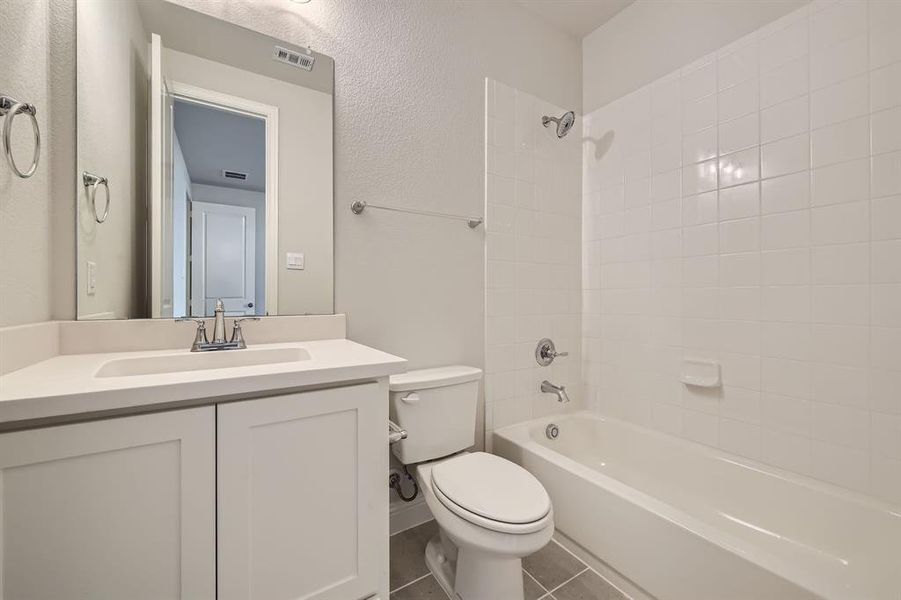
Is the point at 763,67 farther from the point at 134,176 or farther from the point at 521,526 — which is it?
the point at 134,176

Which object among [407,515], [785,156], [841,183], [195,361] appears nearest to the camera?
[195,361]

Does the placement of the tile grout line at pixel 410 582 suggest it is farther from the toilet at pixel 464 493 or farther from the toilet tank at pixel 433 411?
the toilet tank at pixel 433 411

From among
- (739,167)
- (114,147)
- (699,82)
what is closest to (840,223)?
(739,167)

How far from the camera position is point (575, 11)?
6.72ft

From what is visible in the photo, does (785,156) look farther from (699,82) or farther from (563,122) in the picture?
(563,122)

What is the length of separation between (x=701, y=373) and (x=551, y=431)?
0.76m

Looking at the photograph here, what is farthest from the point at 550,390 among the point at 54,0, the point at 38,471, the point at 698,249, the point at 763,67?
the point at 54,0

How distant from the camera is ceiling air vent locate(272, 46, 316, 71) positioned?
1.40m

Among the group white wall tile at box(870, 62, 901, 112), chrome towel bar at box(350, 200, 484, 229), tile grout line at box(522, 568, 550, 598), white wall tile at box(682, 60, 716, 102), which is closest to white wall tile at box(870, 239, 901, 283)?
white wall tile at box(870, 62, 901, 112)

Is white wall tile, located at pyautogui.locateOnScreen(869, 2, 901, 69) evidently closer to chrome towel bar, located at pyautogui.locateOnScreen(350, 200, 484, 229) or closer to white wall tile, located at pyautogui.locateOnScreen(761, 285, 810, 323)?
white wall tile, located at pyautogui.locateOnScreen(761, 285, 810, 323)

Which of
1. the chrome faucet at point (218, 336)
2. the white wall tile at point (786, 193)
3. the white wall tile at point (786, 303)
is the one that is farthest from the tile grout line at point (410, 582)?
the white wall tile at point (786, 193)

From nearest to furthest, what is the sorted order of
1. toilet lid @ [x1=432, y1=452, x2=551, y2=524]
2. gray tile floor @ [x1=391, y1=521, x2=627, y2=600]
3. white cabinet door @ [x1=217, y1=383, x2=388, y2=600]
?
white cabinet door @ [x1=217, y1=383, x2=388, y2=600], toilet lid @ [x1=432, y1=452, x2=551, y2=524], gray tile floor @ [x1=391, y1=521, x2=627, y2=600]

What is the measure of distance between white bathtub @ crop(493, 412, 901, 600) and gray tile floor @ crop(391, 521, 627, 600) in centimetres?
8

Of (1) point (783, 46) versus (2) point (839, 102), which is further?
(1) point (783, 46)
